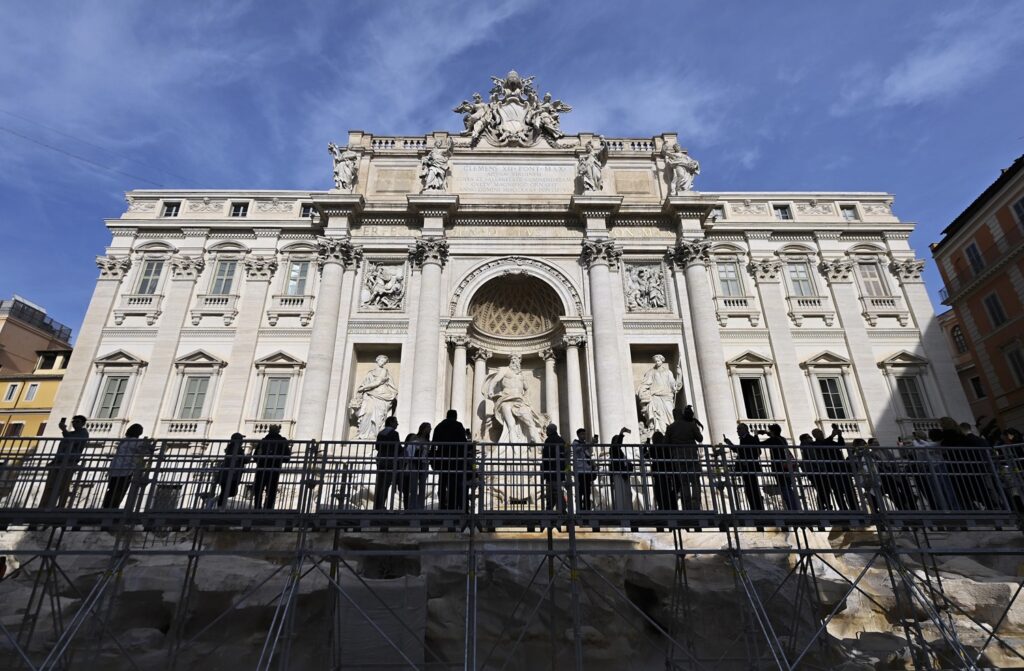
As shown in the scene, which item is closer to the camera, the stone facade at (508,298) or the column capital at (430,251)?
the stone facade at (508,298)

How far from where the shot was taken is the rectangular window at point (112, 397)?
63.6ft

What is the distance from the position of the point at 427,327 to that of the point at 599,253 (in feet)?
22.6

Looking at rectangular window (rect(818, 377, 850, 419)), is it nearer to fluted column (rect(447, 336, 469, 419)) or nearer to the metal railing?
the metal railing

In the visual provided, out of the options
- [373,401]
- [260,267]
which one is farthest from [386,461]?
[260,267]

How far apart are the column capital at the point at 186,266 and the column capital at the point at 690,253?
60.1 feet

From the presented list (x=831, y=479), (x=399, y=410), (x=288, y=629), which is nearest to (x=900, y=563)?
(x=831, y=479)

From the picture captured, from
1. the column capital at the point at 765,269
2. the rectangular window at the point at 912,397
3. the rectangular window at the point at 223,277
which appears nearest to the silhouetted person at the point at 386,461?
the rectangular window at the point at 223,277

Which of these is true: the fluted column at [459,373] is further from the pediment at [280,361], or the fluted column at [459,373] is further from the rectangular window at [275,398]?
the rectangular window at [275,398]

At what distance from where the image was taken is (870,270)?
898 inches

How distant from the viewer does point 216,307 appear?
69.4 ft

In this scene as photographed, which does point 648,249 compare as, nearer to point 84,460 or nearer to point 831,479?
point 831,479

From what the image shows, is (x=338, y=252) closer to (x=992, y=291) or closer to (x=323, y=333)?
(x=323, y=333)

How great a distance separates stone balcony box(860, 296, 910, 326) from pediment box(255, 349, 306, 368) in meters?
21.1

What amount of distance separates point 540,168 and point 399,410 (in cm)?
1152
